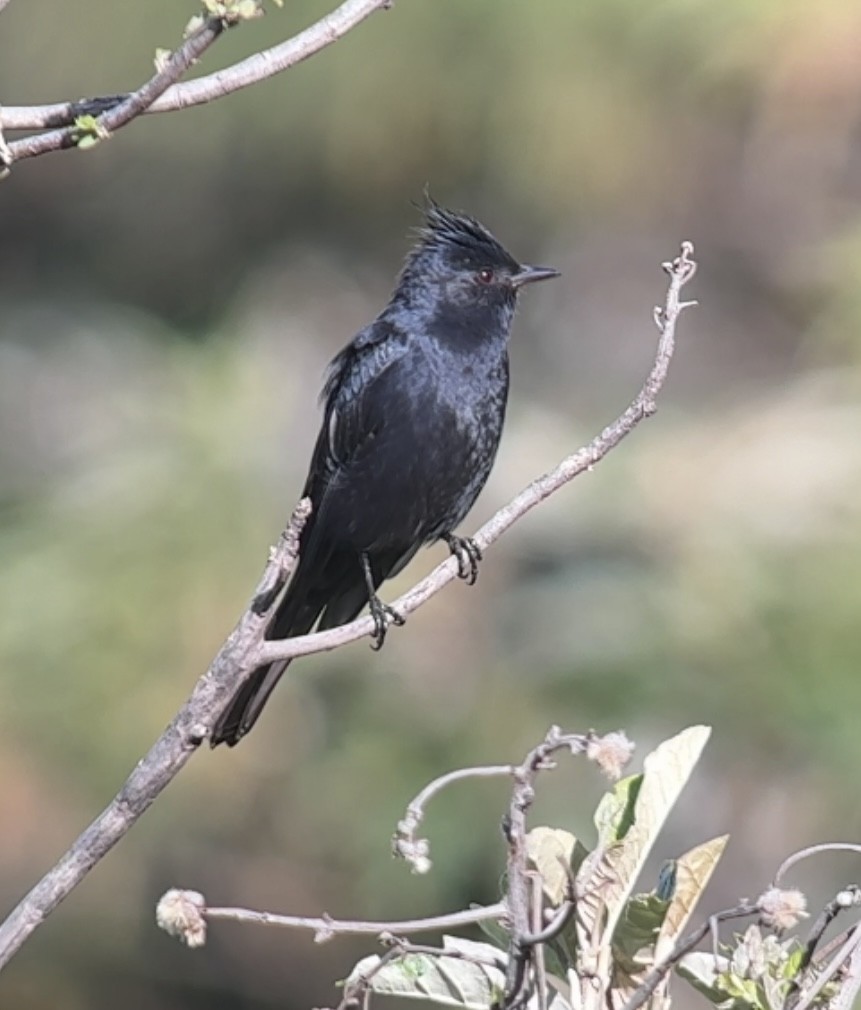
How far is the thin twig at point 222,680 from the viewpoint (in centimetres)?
164

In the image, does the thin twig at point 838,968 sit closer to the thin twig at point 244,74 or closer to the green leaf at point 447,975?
the green leaf at point 447,975

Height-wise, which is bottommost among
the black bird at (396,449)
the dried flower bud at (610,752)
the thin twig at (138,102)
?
the dried flower bud at (610,752)

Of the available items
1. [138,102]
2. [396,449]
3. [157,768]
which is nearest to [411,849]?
[157,768]

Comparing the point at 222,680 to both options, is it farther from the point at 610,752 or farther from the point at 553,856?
the point at 610,752

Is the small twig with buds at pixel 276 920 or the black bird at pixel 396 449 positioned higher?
the black bird at pixel 396 449

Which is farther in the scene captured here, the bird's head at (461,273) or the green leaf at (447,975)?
the bird's head at (461,273)

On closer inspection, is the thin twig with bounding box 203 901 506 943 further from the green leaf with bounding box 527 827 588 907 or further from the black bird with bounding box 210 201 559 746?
the black bird with bounding box 210 201 559 746

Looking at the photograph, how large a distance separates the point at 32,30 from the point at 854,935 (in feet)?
21.3

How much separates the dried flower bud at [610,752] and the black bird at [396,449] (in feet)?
6.20

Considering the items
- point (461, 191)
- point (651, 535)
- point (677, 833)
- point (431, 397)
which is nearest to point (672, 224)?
point (461, 191)

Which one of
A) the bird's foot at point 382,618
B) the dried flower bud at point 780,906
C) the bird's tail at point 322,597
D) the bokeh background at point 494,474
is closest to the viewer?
the dried flower bud at point 780,906

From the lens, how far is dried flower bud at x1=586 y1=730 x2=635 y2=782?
147 centimetres

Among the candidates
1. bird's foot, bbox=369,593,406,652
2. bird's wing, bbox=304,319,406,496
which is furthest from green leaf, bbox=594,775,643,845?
bird's wing, bbox=304,319,406,496

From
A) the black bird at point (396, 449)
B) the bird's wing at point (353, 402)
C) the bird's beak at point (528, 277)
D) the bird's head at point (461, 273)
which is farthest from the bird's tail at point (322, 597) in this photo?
the bird's beak at point (528, 277)
